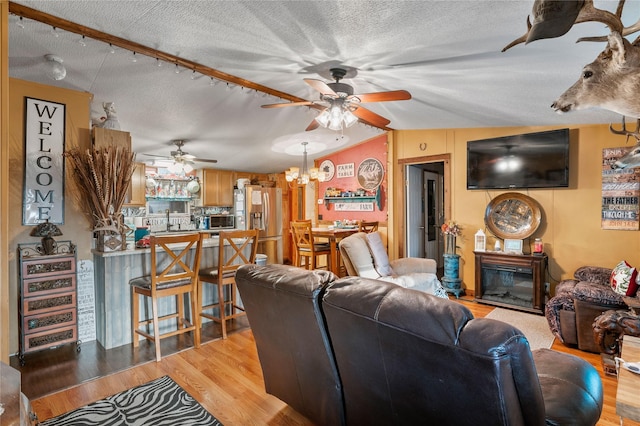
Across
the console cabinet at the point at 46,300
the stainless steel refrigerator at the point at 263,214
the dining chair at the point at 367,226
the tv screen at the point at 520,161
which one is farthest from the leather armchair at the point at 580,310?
the stainless steel refrigerator at the point at 263,214

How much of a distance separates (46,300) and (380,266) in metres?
3.15

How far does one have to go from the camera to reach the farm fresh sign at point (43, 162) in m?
2.87

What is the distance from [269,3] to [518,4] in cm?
131

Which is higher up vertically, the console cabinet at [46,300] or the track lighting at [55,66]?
the track lighting at [55,66]

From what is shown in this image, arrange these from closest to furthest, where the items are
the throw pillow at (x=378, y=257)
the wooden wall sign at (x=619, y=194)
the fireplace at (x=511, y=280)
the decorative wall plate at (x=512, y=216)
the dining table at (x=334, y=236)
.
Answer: the wooden wall sign at (x=619, y=194) < the throw pillow at (x=378, y=257) < the fireplace at (x=511, y=280) < the decorative wall plate at (x=512, y=216) < the dining table at (x=334, y=236)

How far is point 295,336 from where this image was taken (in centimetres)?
172

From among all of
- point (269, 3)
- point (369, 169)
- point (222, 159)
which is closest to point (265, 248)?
point (222, 159)

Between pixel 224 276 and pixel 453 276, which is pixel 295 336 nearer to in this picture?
pixel 224 276

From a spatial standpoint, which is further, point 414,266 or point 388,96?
point 414,266

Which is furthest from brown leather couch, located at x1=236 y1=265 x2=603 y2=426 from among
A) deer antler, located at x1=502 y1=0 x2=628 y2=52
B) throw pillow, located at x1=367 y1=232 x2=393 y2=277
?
throw pillow, located at x1=367 y1=232 x2=393 y2=277

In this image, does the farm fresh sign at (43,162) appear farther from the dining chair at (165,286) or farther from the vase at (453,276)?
the vase at (453,276)

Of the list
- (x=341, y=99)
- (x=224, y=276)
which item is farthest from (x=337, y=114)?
(x=224, y=276)

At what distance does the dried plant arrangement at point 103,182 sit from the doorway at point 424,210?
4312 mm

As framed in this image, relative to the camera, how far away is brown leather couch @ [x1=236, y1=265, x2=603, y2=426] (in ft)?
3.34
